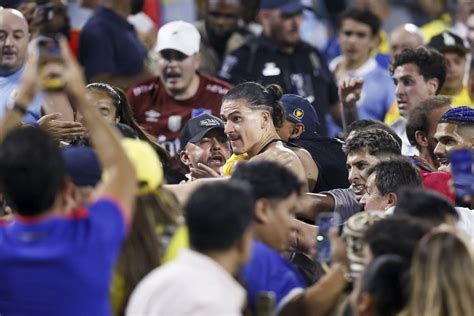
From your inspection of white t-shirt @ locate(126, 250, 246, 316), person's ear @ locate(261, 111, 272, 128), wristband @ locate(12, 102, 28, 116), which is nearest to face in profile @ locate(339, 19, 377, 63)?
person's ear @ locate(261, 111, 272, 128)

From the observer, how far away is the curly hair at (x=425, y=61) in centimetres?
1019

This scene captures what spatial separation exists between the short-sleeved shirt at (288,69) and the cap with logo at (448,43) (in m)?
0.99

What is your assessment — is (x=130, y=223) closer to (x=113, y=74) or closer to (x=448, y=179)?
(x=448, y=179)

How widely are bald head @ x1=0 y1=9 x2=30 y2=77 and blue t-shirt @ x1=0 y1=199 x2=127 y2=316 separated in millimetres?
5081

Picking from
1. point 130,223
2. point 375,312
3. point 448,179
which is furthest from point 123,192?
point 448,179

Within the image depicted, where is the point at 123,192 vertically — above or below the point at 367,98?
above

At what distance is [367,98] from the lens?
457 inches

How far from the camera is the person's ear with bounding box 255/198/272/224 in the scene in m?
5.39

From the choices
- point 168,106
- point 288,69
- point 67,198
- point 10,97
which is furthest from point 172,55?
point 67,198

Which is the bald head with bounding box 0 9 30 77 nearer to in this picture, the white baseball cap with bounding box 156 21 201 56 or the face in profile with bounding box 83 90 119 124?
the face in profile with bounding box 83 90 119 124

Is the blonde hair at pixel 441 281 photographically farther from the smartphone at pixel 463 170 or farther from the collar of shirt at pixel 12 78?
the collar of shirt at pixel 12 78

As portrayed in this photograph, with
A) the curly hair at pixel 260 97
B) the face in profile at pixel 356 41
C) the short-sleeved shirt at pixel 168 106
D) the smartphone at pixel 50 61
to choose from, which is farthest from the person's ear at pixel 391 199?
the face in profile at pixel 356 41

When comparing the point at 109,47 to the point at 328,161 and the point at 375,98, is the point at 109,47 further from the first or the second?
the point at 328,161

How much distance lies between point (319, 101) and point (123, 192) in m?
6.98
